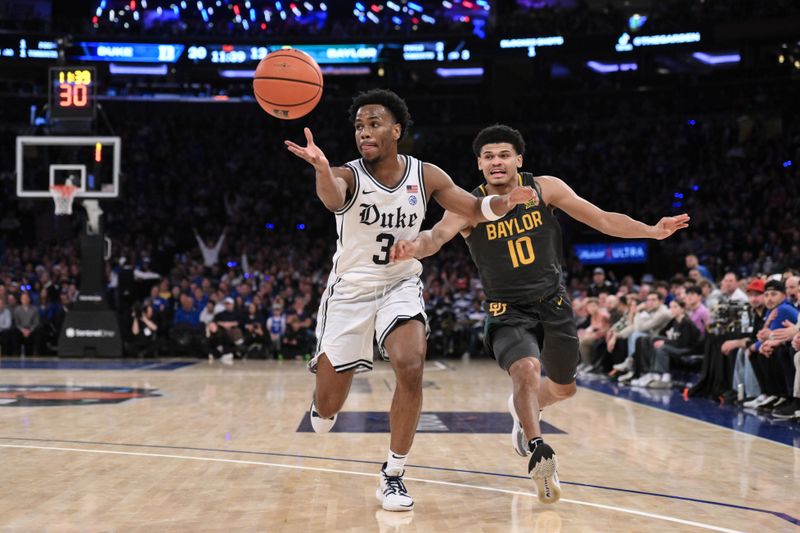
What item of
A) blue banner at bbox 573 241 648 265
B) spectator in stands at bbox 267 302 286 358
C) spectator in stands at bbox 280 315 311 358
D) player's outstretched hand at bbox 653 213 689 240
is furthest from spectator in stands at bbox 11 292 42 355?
player's outstretched hand at bbox 653 213 689 240

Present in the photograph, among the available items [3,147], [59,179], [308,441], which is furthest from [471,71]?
[308,441]

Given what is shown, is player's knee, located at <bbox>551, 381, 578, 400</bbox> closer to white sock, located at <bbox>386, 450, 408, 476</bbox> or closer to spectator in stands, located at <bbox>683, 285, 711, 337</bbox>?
white sock, located at <bbox>386, 450, 408, 476</bbox>

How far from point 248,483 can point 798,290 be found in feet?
21.0

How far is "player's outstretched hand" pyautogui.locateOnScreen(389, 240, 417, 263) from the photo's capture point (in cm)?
464

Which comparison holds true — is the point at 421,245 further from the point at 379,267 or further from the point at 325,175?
A: the point at 325,175

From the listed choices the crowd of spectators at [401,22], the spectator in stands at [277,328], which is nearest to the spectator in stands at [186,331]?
the spectator in stands at [277,328]

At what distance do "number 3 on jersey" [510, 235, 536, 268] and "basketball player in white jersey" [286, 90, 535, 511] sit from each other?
1.50 ft

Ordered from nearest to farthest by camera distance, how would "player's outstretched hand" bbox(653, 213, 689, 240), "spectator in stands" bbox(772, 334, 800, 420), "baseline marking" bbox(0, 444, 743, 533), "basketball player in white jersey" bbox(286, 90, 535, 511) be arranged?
"baseline marking" bbox(0, 444, 743, 533)
"basketball player in white jersey" bbox(286, 90, 535, 511)
"player's outstretched hand" bbox(653, 213, 689, 240)
"spectator in stands" bbox(772, 334, 800, 420)

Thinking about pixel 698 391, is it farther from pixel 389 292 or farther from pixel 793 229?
pixel 793 229

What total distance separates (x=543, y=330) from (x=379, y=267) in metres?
1.22

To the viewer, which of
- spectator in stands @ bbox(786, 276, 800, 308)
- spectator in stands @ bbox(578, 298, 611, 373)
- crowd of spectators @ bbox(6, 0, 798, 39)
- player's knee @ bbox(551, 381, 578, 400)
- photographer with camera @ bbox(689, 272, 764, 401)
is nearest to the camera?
player's knee @ bbox(551, 381, 578, 400)

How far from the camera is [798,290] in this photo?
29.6 ft

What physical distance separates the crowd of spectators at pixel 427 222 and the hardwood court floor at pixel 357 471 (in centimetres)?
502

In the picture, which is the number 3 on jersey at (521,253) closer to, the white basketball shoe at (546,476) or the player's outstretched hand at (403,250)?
the player's outstretched hand at (403,250)
